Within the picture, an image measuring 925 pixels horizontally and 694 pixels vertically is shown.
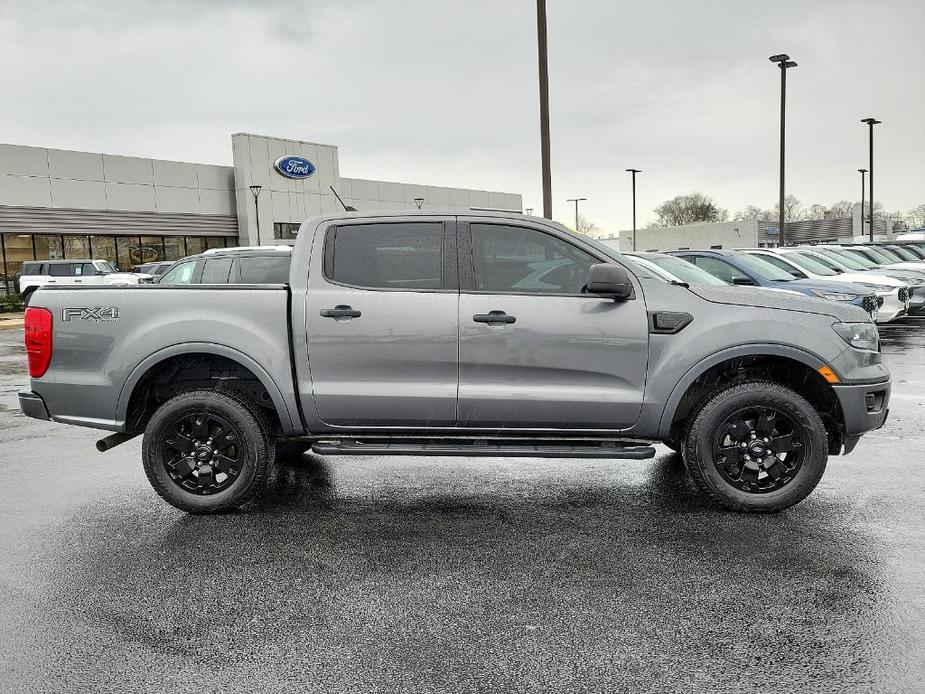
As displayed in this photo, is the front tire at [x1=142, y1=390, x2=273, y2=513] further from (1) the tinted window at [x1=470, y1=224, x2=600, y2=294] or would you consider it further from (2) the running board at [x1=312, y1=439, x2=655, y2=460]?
(1) the tinted window at [x1=470, y1=224, x2=600, y2=294]

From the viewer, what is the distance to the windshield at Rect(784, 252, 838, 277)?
16.3 meters

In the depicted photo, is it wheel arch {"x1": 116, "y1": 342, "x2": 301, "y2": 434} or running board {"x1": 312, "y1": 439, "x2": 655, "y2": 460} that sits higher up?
wheel arch {"x1": 116, "y1": 342, "x2": 301, "y2": 434}

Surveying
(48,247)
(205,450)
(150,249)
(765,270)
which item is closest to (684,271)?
(765,270)

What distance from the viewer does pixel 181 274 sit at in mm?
12211

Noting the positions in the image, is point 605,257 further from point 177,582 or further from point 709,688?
point 177,582

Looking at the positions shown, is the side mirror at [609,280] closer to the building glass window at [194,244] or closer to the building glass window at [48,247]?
the building glass window at [48,247]

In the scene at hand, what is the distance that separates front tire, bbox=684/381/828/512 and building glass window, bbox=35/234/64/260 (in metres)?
35.1

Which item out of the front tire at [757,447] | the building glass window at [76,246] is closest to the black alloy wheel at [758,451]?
the front tire at [757,447]

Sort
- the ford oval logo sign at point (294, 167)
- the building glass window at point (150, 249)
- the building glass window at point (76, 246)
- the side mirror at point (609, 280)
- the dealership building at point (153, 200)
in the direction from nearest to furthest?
the side mirror at point (609, 280), the dealership building at point (153, 200), the building glass window at point (76, 246), the building glass window at point (150, 249), the ford oval logo sign at point (294, 167)

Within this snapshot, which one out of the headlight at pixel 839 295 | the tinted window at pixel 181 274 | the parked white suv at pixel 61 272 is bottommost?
the headlight at pixel 839 295

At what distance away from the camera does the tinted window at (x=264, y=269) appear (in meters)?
11.0

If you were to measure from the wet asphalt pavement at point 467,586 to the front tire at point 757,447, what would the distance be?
0.16m

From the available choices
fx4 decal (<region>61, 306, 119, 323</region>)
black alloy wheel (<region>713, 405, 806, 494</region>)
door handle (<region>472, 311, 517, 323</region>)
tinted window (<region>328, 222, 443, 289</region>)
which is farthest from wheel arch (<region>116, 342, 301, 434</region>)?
black alloy wheel (<region>713, 405, 806, 494</region>)

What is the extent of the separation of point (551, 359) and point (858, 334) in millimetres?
1979
